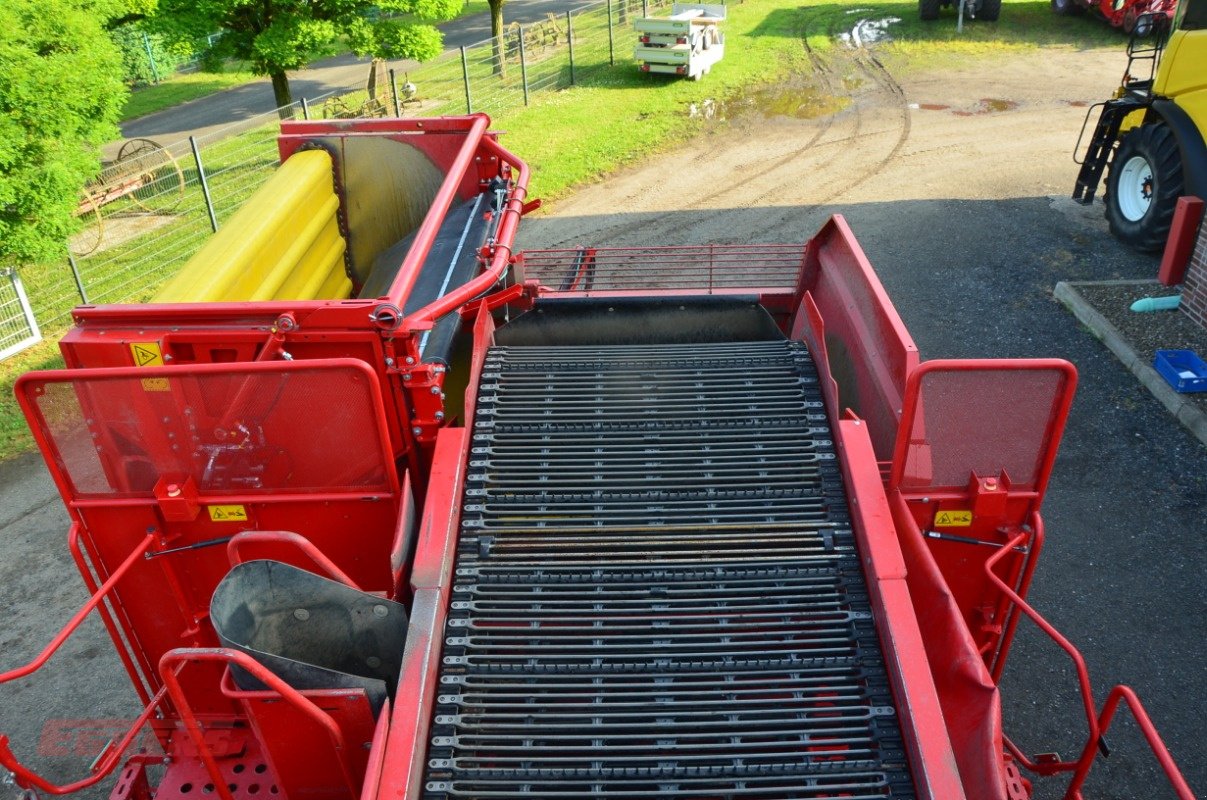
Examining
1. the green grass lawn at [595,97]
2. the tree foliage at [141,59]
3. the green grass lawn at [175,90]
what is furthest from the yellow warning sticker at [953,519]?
the tree foliage at [141,59]

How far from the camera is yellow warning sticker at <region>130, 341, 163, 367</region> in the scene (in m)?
4.28

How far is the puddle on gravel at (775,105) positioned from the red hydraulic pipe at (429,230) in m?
11.9

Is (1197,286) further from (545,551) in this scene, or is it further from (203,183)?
(203,183)

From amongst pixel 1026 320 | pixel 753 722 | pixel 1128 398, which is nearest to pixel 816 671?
pixel 753 722

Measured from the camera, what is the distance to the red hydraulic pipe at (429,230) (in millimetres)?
4383

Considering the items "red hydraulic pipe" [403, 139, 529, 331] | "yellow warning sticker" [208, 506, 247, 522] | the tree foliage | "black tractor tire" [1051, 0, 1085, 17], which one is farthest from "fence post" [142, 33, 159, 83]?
"yellow warning sticker" [208, 506, 247, 522]

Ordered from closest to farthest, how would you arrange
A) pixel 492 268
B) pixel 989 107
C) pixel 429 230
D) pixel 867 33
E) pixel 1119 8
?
pixel 429 230, pixel 492 268, pixel 989 107, pixel 1119 8, pixel 867 33

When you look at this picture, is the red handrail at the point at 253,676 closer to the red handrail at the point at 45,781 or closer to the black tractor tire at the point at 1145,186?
the red handrail at the point at 45,781

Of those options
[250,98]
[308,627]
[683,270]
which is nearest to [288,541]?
[308,627]

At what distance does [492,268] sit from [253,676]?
273cm

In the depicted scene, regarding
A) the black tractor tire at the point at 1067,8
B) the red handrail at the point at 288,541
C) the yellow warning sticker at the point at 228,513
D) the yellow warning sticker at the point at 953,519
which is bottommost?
the yellow warning sticker at the point at 953,519

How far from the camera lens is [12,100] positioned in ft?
30.3

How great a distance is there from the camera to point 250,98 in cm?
2538

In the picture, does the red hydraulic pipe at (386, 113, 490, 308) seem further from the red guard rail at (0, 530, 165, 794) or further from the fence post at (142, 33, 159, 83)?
the fence post at (142, 33, 159, 83)
